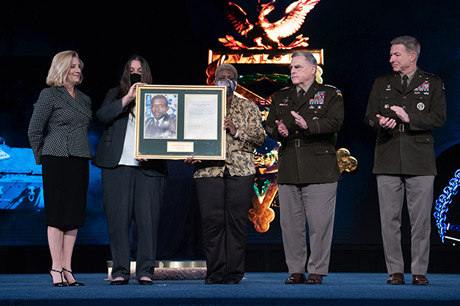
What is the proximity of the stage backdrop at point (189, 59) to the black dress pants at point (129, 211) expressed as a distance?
1.93 meters

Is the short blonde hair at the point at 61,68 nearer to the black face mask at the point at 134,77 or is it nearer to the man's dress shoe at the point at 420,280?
the black face mask at the point at 134,77

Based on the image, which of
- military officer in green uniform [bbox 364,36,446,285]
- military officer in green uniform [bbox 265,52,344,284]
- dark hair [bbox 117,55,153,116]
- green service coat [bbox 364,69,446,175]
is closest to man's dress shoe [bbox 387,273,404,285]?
military officer in green uniform [bbox 364,36,446,285]

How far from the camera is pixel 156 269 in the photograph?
175 inches

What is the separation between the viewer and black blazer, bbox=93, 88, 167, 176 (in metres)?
3.66

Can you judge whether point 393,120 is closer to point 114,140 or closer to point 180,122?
point 180,122

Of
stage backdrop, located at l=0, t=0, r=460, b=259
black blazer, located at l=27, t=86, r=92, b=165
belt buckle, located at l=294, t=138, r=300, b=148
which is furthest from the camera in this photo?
stage backdrop, located at l=0, t=0, r=460, b=259

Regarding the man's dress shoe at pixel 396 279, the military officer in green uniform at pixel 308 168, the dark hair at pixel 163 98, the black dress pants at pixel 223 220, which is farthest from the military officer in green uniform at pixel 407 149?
the dark hair at pixel 163 98

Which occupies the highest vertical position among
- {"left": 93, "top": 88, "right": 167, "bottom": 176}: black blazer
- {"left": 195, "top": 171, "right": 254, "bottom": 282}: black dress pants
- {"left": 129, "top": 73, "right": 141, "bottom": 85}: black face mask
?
{"left": 129, "top": 73, "right": 141, "bottom": 85}: black face mask

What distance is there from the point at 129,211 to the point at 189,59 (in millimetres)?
2365

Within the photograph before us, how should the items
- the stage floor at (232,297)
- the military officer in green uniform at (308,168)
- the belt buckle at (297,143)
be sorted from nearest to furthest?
the stage floor at (232,297) → the military officer in green uniform at (308,168) → the belt buckle at (297,143)

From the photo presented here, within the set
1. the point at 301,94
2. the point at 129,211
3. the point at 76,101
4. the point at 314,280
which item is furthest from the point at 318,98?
the point at 76,101

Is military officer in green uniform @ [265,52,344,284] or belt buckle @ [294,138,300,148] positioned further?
belt buckle @ [294,138,300,148]

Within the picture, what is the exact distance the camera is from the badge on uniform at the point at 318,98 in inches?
151

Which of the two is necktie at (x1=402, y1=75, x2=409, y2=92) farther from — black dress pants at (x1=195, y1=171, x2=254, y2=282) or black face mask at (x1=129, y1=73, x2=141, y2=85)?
black face mask at (x1=129, y1=73, x2=141, y2=85)
